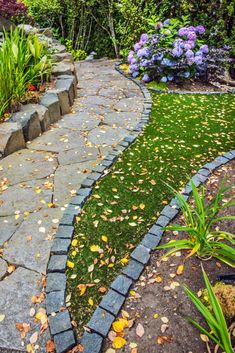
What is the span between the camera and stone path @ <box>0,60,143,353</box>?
5.97 ft

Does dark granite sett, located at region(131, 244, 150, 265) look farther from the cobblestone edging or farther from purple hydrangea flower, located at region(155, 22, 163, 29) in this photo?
purple hydrangea flower, located at region(155, 22, 163, 29)

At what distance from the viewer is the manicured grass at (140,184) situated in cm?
207

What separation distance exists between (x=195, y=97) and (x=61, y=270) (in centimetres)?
409

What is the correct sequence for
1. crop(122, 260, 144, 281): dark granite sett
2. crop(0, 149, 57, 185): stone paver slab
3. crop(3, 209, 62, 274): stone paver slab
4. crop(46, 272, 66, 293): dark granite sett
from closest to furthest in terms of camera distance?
1. crop(46, 272, 66, 293): dark granite sett
2. crop(122, 260, 144, 281): dark granite sett
3. crop(3, 209, 62, 274): stone paver slab
4. crop(0, 149, 57, 185): stone paver slab

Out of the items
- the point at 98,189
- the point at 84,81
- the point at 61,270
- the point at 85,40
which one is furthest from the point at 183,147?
the point at 85,40

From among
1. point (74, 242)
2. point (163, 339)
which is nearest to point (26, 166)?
point (74, 242)

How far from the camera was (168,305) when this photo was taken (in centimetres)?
186

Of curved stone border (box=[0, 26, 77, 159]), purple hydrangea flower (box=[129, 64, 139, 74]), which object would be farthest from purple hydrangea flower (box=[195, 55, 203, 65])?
curved stone border (box=[0, 26, 77, 159])

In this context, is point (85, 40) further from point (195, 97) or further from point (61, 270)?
point (61, 270)

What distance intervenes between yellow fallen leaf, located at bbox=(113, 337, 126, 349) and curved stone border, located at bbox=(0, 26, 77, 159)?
2357mm

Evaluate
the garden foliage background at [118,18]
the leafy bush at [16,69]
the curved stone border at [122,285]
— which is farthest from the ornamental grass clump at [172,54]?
the curved stone border at [122,285]

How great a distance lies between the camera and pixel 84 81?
5.96 m

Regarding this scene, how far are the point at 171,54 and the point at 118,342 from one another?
501 cm

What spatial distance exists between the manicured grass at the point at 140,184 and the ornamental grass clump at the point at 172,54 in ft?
3.33
